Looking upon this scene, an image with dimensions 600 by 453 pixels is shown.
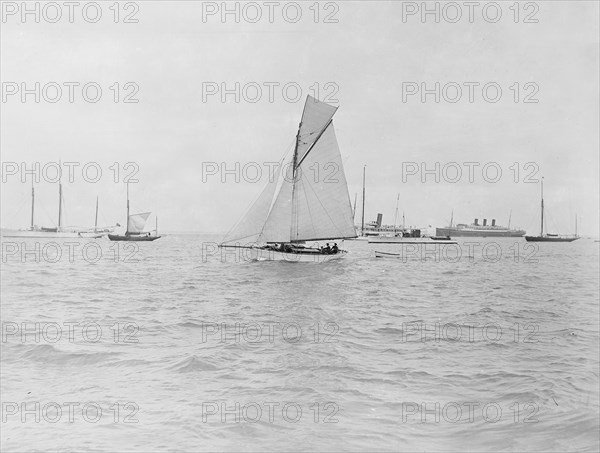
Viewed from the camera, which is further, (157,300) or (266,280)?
(266,280)

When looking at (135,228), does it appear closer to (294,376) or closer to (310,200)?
(310,200)

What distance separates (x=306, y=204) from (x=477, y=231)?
92.0m

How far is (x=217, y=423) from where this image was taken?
6.09 meters

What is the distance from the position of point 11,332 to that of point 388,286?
15032 mm

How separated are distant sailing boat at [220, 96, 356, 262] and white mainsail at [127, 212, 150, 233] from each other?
52484mm

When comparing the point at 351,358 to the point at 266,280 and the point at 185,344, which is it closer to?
the point at 185,344

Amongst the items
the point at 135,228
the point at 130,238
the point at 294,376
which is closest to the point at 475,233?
the point at 135,228

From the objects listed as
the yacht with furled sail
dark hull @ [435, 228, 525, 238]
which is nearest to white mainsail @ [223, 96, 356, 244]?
the yacht with furled sail

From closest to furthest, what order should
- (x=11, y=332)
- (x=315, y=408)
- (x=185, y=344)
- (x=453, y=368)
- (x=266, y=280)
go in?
(x=315, y=408), (x=453, y=368), (x=185, y=344), (x=11, y=332), (x=266, y=280)

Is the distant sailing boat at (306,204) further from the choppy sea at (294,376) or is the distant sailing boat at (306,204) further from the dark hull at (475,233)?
the dark hull at (475,233)

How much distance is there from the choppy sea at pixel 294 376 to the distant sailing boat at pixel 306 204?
15527 mm

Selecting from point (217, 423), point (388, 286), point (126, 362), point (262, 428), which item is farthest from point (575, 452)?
point (388, 286)

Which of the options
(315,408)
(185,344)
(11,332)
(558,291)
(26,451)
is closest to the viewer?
(26,451)

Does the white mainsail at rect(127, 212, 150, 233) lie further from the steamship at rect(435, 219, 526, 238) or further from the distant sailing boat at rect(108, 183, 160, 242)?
the steamship at rect(435, 219, 526, 238)
